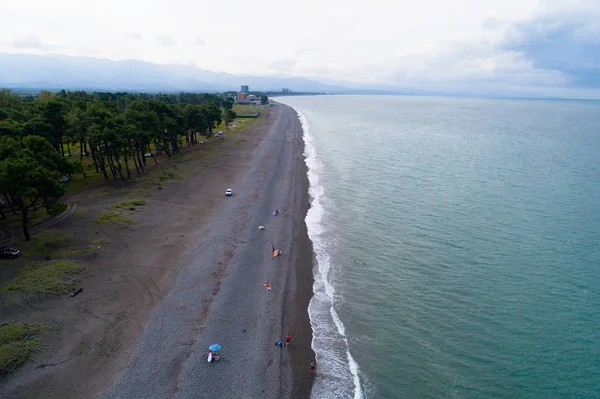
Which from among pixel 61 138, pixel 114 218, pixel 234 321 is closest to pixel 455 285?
pixel 234 321

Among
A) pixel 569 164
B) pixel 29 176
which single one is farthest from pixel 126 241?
pixel 569 164

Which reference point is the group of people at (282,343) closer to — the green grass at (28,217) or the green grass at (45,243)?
the green grass at (45,243)

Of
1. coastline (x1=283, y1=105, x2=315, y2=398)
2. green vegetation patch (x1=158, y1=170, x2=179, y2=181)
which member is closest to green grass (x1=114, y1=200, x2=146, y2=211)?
green vegetation patch (x1=158, y1=170, x2=179, y2=181)

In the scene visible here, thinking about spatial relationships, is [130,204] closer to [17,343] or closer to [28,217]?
[28,217]

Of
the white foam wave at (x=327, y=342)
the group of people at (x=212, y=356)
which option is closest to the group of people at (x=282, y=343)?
the white foam wave at (x=327, y=342)

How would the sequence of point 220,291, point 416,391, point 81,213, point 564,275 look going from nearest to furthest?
point 416,391, point 220,291, point 564,275, point 81,213

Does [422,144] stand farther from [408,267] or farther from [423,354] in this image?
[423,354]
